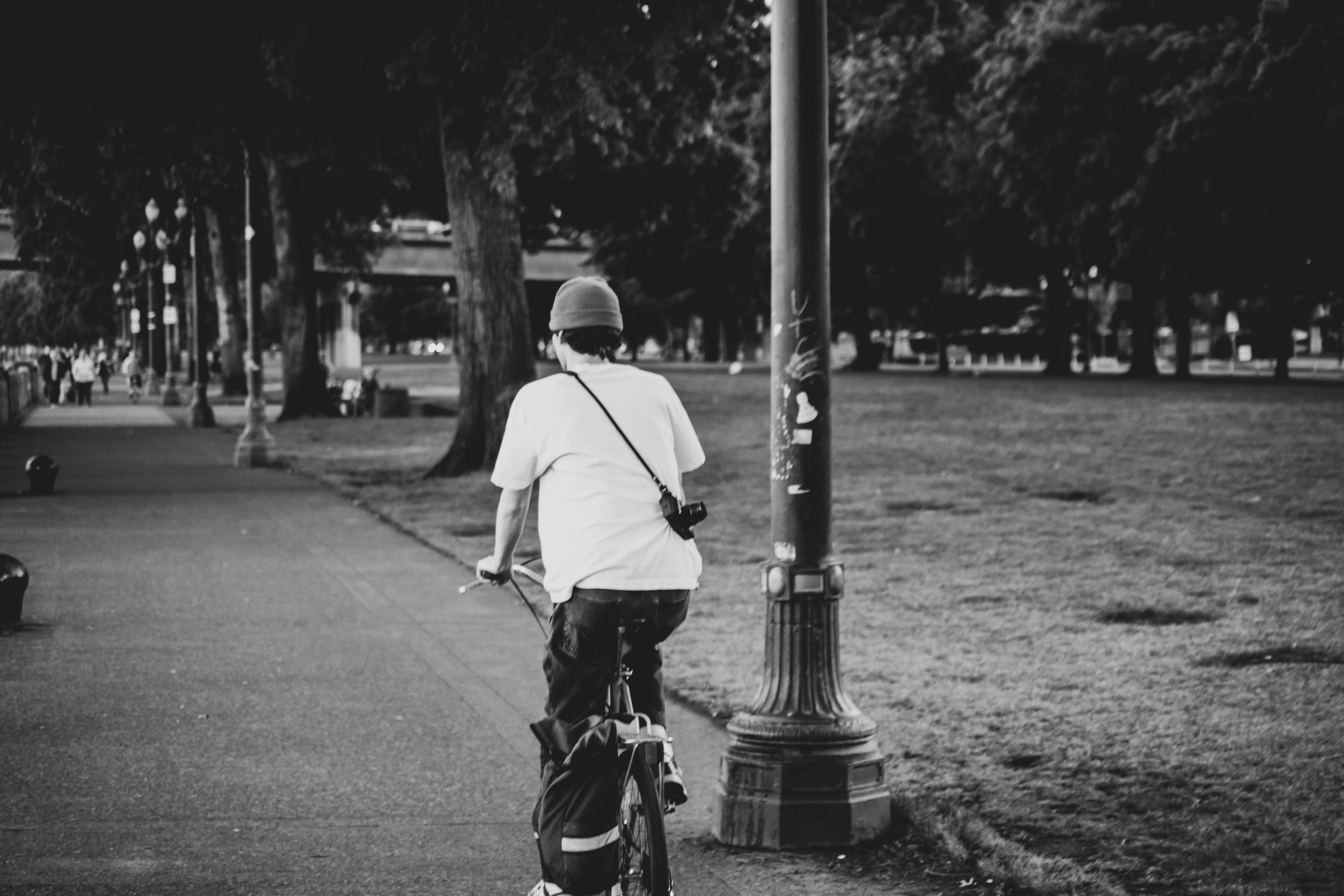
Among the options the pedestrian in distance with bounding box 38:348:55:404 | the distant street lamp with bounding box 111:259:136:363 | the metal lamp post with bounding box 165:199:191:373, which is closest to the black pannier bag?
the metal lamp post with bounding box 165:199:191:373

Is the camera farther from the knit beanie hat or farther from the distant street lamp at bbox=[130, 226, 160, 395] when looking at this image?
the distant street lamp at bbox=[130, 226, 160, 395]

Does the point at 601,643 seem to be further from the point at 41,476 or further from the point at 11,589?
the point at 41,476

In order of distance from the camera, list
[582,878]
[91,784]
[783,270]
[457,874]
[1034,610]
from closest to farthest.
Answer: [582,878], [457,874], [783,270], [91,784], [1034,610]

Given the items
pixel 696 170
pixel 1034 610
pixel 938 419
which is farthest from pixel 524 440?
pixel 696 170

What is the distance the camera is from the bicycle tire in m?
4.52

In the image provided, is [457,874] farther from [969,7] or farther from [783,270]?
[969,7]

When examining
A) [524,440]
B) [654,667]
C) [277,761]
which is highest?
[524,440]

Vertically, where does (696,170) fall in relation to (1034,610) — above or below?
above

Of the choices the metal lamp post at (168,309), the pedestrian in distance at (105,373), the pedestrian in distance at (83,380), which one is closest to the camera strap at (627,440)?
the metal lamp post at (168,309)

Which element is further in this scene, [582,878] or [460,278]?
[460,278]

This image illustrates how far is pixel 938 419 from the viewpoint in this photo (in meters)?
27.2

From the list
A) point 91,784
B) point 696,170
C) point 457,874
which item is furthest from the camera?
point 696,170

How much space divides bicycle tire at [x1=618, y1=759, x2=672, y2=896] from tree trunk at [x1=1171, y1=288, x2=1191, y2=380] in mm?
40339

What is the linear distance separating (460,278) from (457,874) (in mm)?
16765
